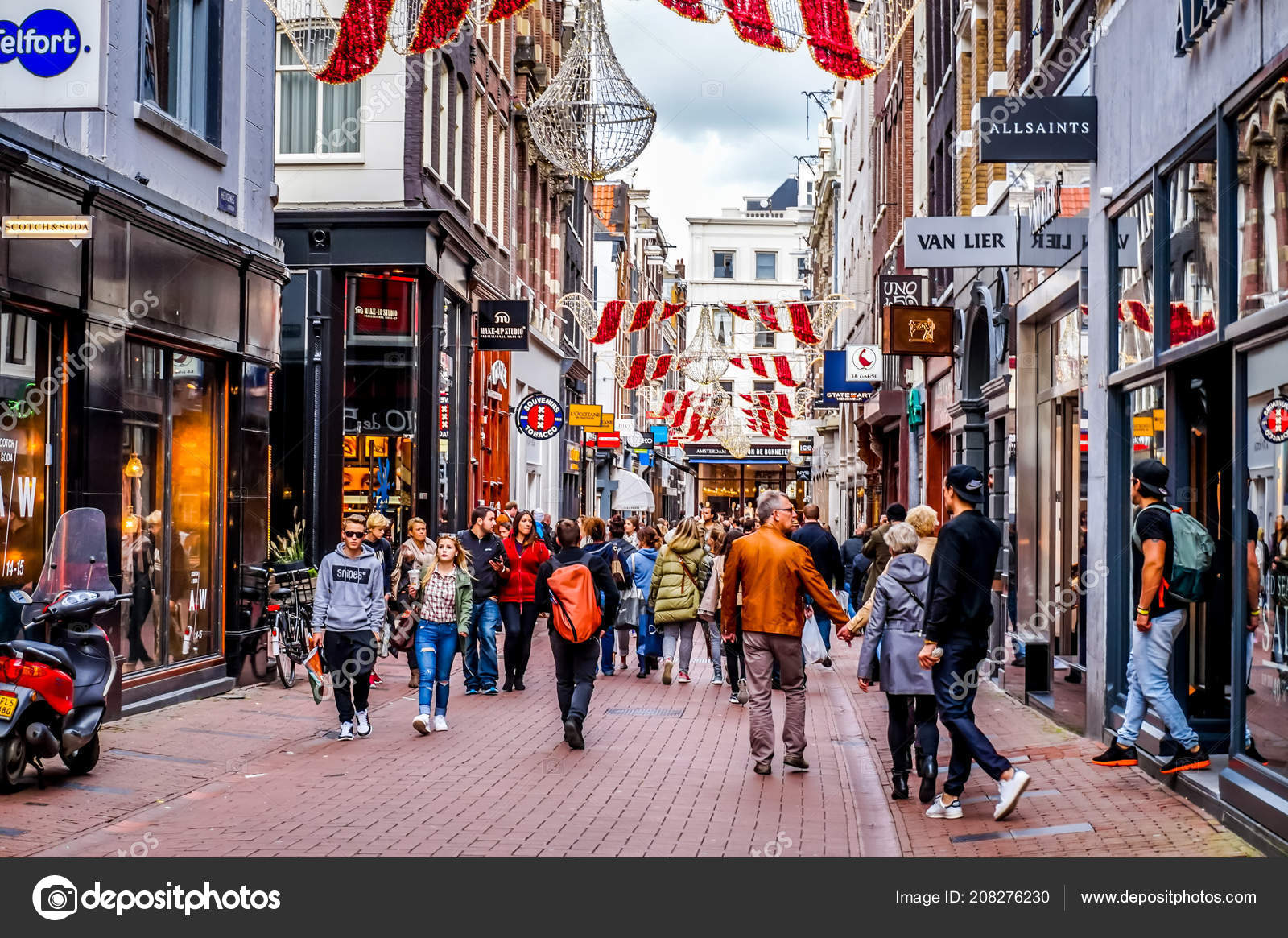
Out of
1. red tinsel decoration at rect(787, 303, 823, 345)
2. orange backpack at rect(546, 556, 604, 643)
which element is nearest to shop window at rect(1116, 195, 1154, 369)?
orange backpack at rect(546, 556, 604, 643)

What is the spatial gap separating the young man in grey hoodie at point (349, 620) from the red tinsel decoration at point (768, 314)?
2003 cm

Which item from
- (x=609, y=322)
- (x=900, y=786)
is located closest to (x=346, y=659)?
(x=900, y=786)

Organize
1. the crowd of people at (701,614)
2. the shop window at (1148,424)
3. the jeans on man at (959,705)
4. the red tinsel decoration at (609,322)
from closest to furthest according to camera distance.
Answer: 1. the jeans on man at (959,705)
2. the crowd of people at (701,614)
3. the shop window at (1148,424)
4. the red tinsel decoration at (609,322)

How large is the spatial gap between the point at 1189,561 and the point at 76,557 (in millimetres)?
7042

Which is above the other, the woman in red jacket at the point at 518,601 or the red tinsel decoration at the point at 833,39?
the red tinsel decoration at the point at 833,39

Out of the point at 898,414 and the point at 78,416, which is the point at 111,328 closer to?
the point at 78,416

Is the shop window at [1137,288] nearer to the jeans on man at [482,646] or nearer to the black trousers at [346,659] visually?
the black trousers at [346,659]

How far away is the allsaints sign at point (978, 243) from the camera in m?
13.7

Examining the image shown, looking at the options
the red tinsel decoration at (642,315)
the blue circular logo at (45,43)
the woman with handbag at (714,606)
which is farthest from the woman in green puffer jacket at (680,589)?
the red tinsel decoration at (642,315)

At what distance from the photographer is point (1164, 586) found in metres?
9.38

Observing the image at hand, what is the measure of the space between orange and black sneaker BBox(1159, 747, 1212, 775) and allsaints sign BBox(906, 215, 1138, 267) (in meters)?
5.39

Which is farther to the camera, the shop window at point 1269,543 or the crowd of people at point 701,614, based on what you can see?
the crowd of people at point 701,614

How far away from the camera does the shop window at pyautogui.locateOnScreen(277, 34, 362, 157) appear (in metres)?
23.2

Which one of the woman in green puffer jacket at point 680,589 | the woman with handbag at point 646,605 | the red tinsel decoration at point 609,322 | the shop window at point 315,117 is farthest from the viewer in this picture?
the red tinsel decoration at point 609,322
